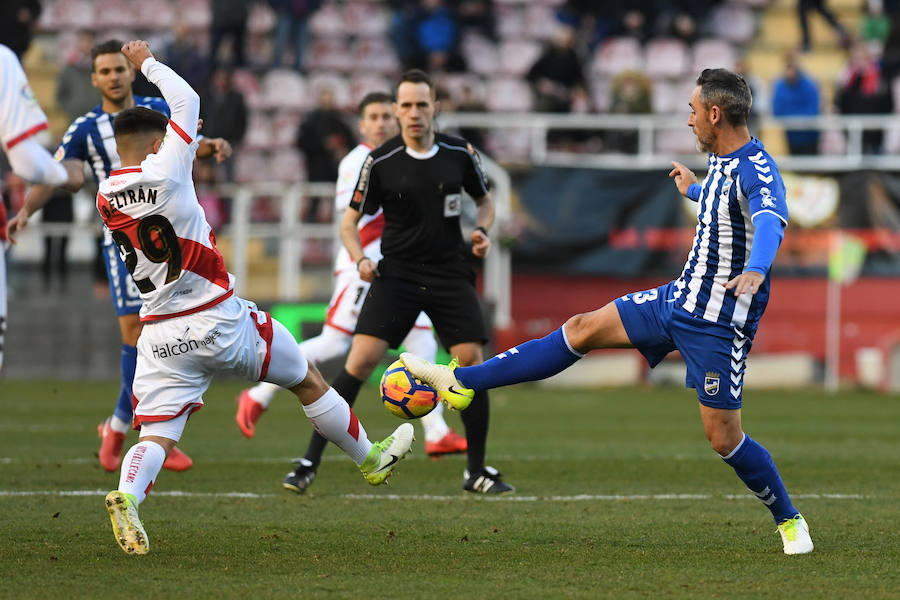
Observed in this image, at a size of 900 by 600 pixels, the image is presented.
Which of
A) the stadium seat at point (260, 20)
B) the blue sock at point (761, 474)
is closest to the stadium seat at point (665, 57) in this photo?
the stadium seat at point (260, 20)

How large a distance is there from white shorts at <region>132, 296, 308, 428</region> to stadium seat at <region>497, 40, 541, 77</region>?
54.6 feet

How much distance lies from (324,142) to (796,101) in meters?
6.77

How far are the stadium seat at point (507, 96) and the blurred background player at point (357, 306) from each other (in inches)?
472

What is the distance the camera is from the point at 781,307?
1853cm

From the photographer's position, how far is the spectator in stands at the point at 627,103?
786 inches

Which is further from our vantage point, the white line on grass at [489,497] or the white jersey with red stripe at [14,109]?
the white line on grass at [489,497]

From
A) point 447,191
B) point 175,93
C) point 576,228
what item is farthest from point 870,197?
point 175,93

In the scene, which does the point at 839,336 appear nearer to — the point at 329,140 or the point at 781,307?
the point at 781,307

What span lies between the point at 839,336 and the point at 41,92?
487 inches

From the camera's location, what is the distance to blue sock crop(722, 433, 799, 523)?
242 inches

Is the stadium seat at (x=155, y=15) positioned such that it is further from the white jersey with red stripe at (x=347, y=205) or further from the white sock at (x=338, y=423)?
the white sock at (x=338, y=423)

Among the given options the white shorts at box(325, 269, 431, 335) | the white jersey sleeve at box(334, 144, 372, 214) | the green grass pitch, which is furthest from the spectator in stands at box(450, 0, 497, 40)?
the white jersey sleeve at box(334, 144, 372, 214)

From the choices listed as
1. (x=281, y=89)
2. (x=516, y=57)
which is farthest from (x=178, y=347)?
(x=516, y=57)

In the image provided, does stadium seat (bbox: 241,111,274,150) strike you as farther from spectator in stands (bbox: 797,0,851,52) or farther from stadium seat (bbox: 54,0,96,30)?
spectator in stands (bbox: 797,0,851,52)
